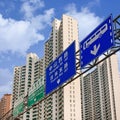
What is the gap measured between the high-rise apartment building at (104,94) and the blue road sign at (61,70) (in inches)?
4193

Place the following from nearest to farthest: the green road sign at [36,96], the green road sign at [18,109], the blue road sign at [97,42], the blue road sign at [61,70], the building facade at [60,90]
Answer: the blue road sign at [97,42] < the blue road sign at [61,70] < the green road sign at [36,96] < the green road sign at [18,109] < the building facade at [60,90]

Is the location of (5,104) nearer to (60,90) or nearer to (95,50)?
(60,90)

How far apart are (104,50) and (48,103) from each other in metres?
90.8

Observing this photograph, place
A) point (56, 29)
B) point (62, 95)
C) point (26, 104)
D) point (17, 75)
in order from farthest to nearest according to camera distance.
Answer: point (17, 75) < point (56, 29) < point (62, 95) < point (26, 104)

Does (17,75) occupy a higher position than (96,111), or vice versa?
(17,75)

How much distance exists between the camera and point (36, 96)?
25.7 m

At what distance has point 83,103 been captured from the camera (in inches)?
6166

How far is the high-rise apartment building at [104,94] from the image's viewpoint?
127562mm

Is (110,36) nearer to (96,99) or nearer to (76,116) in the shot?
(76,116)

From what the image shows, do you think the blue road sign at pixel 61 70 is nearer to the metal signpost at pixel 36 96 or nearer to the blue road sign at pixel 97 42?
the blue road sign at pixel 97 42

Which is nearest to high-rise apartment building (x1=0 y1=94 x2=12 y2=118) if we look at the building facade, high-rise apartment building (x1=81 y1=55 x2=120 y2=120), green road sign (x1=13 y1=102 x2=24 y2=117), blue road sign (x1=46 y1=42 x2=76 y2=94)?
high-rise apartment building (x1=81 y1=55 x2=120 y2=120)

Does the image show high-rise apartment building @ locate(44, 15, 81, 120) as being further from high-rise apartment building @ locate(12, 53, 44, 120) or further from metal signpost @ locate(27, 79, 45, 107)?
metal signpost @ locate(27, 79, 45, 107)

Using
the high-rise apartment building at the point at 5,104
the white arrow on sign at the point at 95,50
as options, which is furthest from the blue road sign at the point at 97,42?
the high-rise apartment building at the point at 5,104

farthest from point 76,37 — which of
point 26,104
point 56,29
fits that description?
point 26,104
